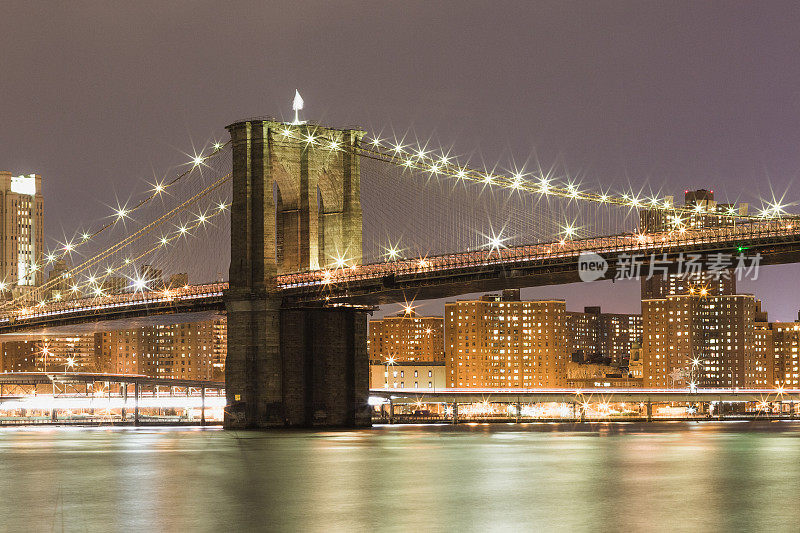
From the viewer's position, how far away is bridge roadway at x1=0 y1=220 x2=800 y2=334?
236ft

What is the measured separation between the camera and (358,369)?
86.6 metres

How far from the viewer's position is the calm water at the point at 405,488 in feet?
88.9

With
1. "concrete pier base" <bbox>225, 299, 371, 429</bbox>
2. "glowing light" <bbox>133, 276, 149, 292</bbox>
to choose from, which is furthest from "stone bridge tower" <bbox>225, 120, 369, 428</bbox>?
"glowing light" <bbox>133, 276, 149, 292</bbox>

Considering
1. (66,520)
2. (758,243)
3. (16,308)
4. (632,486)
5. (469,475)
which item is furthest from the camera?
(16,308)

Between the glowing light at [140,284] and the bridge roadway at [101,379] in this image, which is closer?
the glowing light at [140,284]

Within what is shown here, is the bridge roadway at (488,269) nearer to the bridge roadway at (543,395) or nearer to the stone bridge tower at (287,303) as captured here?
the stone bridge tower at (287,303)

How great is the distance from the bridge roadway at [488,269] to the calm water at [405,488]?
15980 millimetres

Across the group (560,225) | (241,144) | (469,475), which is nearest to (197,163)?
(241,144)

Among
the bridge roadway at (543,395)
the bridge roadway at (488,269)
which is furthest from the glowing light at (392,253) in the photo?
the bridge roadway at (543,395)

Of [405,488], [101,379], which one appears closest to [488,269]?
[405,488]

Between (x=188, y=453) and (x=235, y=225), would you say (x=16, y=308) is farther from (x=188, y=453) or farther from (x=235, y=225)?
(x=188, y=453)

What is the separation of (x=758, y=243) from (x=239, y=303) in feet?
107

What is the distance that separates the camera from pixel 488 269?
78.9 m

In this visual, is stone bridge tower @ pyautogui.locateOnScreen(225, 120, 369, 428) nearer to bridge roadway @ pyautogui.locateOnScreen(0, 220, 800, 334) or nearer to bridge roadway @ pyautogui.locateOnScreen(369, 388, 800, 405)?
bridge roadway @ pyautogui.locateOnScreen(0, 220, 800, 334)
